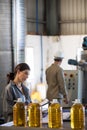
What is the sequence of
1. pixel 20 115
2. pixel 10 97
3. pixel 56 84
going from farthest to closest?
1. pixel 56 84
2. pixel 10 97
3. pixel 20 115

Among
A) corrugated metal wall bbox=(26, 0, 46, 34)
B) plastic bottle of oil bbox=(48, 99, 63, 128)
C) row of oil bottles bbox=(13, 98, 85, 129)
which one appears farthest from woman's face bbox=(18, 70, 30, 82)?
corrugated metal wall bbox=(26, 0, 46, 34)

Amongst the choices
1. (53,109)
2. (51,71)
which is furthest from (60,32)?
(53,109)

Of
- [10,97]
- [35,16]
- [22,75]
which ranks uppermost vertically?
[35,16]

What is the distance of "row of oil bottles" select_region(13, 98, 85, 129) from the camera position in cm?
192

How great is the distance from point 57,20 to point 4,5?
A: 10.7 ft

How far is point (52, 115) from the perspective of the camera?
1972 millimetres

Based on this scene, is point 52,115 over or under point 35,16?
under

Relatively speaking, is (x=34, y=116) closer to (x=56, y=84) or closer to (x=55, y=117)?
(x=55, y=117)

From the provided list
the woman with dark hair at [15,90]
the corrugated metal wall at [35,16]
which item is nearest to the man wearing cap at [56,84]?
the woman with dark hair at [15,90]

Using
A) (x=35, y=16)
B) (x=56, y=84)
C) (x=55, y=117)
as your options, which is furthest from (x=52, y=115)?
(x=35, y=16)

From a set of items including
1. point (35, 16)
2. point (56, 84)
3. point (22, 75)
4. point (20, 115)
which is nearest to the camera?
point (20, 115)

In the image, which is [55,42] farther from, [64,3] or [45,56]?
[64,3]

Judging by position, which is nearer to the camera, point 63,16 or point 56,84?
point 56,84

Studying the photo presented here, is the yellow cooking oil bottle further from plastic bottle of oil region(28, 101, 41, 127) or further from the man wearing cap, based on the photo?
the man wearing cap
